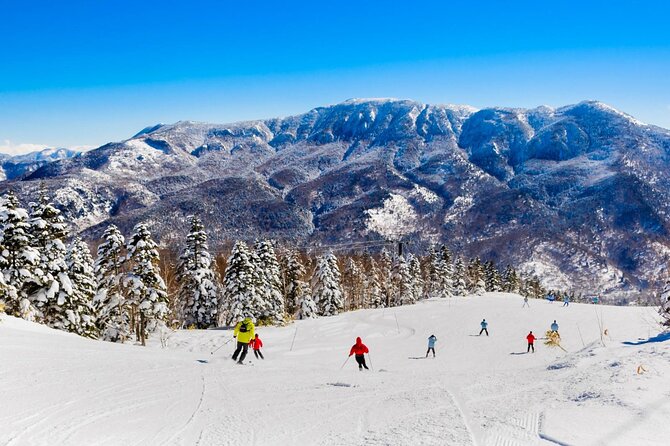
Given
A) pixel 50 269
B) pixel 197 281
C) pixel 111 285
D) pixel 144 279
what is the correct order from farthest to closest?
1. pixel 197 281
2. pixel 111 285
3. pixel 144 279
4. pixel 50 269

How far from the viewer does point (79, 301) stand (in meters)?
30.6

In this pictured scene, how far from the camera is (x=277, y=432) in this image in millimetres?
8539

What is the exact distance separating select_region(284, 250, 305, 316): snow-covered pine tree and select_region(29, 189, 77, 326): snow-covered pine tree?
30147mm

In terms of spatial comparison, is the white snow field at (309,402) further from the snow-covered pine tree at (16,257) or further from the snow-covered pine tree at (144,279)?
the snow-covered pine tree at (144,279)

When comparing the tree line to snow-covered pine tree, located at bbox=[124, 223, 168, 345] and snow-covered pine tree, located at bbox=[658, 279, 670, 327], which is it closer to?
snow-covered pine tree, located at bbox=[124, 223, 168, 345]

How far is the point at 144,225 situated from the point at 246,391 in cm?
2417

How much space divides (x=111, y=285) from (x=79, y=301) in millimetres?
2895

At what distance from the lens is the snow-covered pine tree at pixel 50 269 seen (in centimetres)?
2766

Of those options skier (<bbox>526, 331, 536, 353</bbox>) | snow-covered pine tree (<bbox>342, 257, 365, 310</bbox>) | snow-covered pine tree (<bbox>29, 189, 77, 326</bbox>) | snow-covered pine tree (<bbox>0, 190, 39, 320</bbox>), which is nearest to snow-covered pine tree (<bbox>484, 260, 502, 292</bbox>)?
snow-covered pine tree (<bbox>342, 257, 365, 310</bbox>)

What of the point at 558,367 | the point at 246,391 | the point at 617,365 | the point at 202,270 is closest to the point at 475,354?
the point at 558,367

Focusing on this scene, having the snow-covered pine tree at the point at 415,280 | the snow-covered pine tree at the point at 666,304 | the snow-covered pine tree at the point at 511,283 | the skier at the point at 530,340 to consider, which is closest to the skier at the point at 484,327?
the skier at the point at 530,340

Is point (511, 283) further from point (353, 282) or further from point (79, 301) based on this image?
point (79, 301)

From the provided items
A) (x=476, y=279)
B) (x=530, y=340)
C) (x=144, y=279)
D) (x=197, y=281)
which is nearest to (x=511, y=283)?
(x=476, y=279)

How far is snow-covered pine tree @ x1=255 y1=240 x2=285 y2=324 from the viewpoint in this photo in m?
44.6
